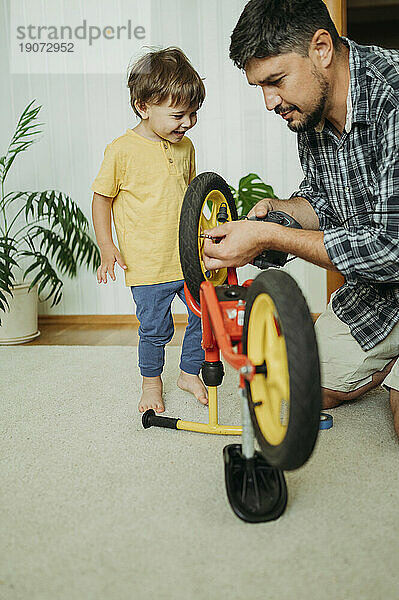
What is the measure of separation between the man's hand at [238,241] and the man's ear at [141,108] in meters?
0.54

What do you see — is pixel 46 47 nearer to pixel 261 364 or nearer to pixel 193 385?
pixel 193 385

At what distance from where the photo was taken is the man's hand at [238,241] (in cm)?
132

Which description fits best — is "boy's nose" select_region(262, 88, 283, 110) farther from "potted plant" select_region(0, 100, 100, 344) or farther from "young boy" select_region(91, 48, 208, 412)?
"potted plant" select_region(0, 100, 100, 344)

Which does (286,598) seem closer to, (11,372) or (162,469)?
(162,469)

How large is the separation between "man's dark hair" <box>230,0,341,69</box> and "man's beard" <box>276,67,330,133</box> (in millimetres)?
76

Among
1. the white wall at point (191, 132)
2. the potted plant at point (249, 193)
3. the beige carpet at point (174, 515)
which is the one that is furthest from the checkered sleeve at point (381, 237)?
the white wall at point (191, 132)

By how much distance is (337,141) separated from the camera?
1497mm

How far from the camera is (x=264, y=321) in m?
1.07

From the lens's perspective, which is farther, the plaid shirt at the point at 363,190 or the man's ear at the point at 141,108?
the man's ear at the point at 141,108

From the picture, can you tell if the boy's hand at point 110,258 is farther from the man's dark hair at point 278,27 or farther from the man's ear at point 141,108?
the man's dark hair at point 278,27

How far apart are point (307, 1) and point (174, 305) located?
5.70ft

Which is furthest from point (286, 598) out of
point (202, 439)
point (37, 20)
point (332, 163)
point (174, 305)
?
point (37, 20)

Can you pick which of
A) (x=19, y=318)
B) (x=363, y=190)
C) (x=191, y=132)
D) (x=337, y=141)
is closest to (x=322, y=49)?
(x=337, y=141)

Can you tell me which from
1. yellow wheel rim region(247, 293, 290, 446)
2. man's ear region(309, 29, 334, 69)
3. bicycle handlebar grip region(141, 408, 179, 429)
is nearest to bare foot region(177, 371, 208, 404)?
bicycle handlebar grip region(141, 408, 179, 429)
